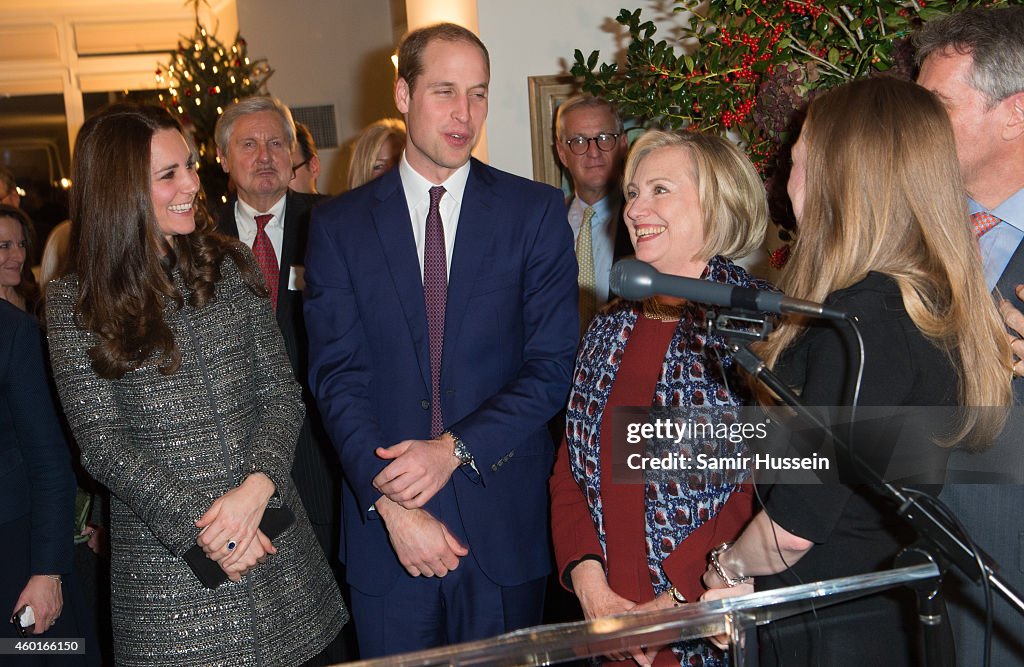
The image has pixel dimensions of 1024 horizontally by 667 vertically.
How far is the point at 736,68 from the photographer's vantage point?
2.43 meters

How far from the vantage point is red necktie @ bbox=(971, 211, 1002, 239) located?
191cm

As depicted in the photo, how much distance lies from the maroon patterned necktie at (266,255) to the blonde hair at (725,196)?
1654 millimetres

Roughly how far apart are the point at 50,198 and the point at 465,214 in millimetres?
9581

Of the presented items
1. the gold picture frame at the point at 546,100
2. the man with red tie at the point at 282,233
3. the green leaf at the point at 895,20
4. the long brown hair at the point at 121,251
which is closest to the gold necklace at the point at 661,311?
the green leaf at the point at 895,20

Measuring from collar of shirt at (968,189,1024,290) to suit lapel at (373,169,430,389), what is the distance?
3.90 ft

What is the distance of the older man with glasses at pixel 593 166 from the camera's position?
12.4 feet

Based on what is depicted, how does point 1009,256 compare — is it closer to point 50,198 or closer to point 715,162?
point 715,162

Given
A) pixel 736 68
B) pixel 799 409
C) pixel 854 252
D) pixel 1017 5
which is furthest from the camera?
pixel 736 68

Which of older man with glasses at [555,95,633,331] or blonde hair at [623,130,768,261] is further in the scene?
older man with glasses at [555,95,633,331]

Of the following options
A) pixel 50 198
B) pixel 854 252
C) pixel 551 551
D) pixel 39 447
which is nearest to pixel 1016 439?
pixel 854 252

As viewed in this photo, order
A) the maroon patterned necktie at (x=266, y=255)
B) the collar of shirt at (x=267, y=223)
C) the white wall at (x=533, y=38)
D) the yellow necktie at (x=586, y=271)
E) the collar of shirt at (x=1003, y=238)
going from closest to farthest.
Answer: the collar of shirt at (x=1003, y=238), the maroon patterned necktie at (x=266, y=255), the collar of shirt at (x=267, y=223), the yellow necktie at (x=586, y=271), the white wall at (x=533, y=38)

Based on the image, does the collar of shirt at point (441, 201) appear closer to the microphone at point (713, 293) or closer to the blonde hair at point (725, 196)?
the blonde hair at point (725, 196)

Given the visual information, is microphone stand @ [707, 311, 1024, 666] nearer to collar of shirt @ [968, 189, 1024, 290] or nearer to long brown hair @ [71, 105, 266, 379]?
collar of shirt @ [968, 189, 1024, 290]

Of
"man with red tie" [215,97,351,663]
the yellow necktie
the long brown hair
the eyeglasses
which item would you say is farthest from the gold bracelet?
the eyeglasses
